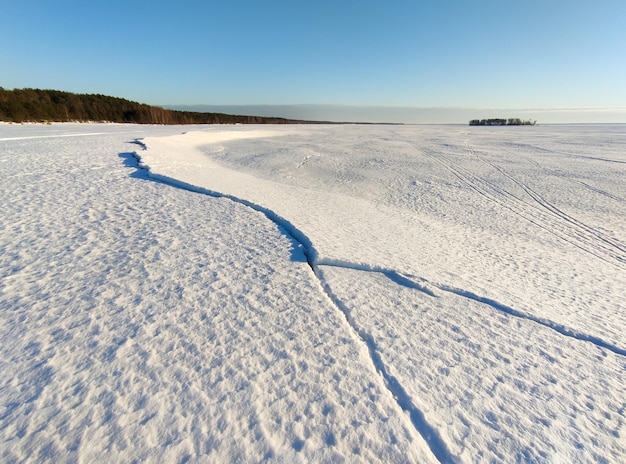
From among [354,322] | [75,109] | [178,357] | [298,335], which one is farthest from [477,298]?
[75,109]

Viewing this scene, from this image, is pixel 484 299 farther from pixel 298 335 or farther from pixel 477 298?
pixel 298 335

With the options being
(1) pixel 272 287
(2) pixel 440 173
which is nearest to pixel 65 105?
(2) pixel 440 173

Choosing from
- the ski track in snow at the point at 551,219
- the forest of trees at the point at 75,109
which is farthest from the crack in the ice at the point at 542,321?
the forest of trees at the point at 75,109

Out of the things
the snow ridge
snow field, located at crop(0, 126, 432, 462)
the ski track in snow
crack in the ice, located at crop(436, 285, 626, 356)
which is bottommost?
the ski track in snow

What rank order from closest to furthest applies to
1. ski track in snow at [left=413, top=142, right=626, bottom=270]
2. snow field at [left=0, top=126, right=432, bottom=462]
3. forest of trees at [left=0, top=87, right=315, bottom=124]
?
1. snow field at [left=0, top=126, right=432, bottom=462]
2. ski track in snow at [left=413, top=142, right=626, bottom=270]
3. forest of trees at [left=0, top=87, right=315, bottom=124]

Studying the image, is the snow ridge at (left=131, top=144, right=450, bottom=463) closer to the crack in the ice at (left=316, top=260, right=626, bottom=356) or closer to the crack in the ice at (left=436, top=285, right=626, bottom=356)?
the crack in the ice at (left=316, top=260, right=626, bottom=356)

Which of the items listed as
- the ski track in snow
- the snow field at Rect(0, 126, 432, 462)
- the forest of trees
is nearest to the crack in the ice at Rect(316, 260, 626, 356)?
the snow field at Rect(0, 126, 432, 462)

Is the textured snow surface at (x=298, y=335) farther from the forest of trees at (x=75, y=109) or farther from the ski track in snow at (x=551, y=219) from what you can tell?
the forest of trees at (x=75, y=109)

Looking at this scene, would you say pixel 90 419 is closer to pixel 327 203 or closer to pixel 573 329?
pixel 573 329

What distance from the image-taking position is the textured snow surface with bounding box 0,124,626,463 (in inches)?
54.0

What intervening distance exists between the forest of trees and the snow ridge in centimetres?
3199

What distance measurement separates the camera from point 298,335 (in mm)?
1968

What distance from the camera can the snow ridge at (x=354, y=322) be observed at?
138 cm

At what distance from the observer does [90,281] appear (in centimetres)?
250
